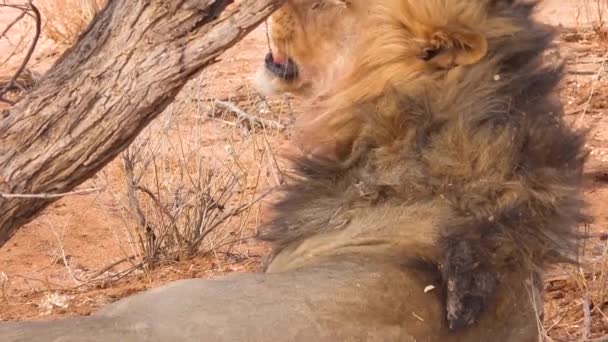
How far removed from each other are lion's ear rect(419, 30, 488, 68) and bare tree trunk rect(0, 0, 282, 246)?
0.46 metres

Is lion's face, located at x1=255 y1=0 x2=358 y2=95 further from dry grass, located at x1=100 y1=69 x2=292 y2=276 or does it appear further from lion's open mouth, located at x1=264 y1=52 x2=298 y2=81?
dry grass, located at x1=100 y1=69 x2=292 y2=276

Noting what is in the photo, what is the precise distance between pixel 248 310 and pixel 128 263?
2466 mm

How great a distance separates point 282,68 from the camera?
337 centimetres

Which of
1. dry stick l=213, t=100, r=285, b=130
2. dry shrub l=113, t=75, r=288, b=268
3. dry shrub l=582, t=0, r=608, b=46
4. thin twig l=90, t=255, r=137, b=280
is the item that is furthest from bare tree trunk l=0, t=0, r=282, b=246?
dry shrub l=582, t=0, r=608, b=46

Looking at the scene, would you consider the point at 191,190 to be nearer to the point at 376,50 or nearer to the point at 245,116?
the point at 245,116

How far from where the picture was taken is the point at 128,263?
15.9 ft

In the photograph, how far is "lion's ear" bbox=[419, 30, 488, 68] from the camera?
2912 millimetres

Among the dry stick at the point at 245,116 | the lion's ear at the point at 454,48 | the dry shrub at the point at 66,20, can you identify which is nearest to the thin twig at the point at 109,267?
the dry stick at the point at 245,116

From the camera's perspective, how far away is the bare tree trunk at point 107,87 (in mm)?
2686

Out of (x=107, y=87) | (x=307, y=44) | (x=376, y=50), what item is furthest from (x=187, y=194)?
(x=107, y=87)

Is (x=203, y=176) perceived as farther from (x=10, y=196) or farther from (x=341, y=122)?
(x=10, y=196)

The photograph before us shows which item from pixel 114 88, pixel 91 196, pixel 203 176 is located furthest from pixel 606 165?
pixel 114 88

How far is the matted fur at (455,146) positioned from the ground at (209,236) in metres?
0.47

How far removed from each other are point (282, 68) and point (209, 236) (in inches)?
58.6
